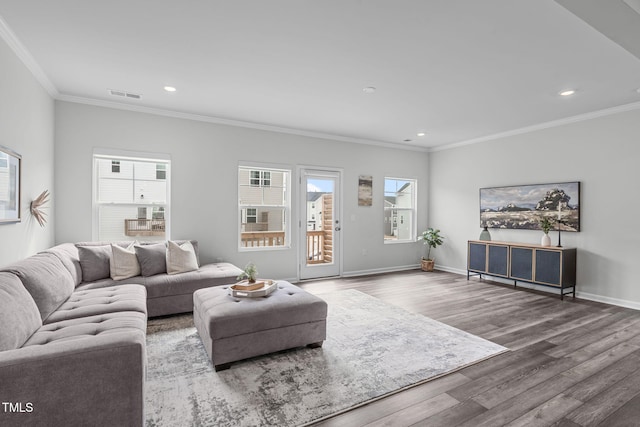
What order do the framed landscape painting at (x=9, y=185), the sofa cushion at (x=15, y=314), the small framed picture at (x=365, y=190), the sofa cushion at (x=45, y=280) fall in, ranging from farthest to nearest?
the small framed picture at (x=365, y=190)
the framed landscape painting at (x=9, y=185)
the sofa cushion at (x=45, y=280)
the sofa cushion at (x=15, y=314)

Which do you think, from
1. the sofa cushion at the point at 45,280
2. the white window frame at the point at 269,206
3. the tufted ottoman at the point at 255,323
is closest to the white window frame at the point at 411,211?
the white window frame at the point at 269,206

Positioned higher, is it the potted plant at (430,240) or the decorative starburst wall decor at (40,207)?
the decorative starburst wall decor at (40,207)

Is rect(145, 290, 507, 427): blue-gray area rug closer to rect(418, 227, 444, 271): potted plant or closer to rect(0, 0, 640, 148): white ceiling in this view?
rect(0, 0, 640, 148): white ceiling

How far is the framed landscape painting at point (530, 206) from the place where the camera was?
4.68m

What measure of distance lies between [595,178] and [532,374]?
3499mm

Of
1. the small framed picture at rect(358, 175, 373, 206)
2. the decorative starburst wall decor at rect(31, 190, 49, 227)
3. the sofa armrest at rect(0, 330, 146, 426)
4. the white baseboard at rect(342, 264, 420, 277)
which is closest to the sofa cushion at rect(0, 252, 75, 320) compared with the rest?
the decorative starburst wall decor at rect(31, 190, 49, 227)

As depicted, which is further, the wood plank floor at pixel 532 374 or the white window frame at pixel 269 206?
the white window frame at pixel 269 206

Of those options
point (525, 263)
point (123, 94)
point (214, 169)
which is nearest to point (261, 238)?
point (214, 169)

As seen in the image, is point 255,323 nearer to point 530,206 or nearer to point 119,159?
point 119,159

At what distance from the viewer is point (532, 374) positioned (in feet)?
7.87

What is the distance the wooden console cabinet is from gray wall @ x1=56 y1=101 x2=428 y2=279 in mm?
1511

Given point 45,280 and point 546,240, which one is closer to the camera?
point 45,280

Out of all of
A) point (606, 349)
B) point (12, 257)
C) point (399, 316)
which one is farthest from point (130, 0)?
point (606, 349)

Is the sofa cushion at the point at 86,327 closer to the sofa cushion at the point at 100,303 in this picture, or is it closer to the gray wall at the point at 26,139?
the sofa cushion at the point at 100,303
